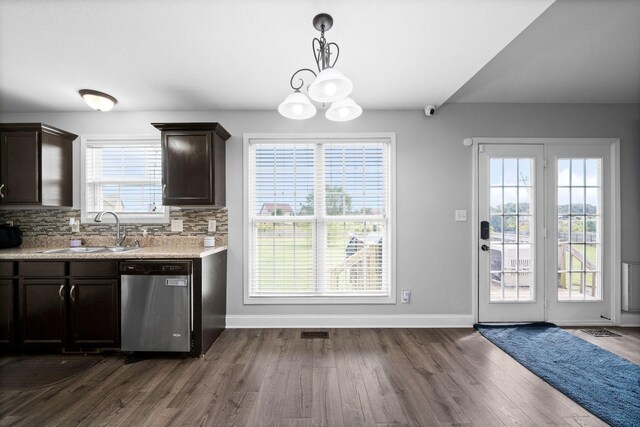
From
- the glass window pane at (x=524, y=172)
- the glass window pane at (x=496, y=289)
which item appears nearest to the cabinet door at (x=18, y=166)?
the glass window pane at (x=496, y=289)

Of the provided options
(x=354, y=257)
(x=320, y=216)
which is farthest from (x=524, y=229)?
(x=320, y=216)

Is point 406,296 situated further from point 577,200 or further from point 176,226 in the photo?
point 176,226

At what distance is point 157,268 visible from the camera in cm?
248

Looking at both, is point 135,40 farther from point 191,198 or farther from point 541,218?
point 541,218

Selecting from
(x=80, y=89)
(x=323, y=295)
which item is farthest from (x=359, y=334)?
(x=80, y=89)

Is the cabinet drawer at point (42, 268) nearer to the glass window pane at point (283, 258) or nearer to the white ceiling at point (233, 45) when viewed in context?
the white ceiling at point (233, 45)

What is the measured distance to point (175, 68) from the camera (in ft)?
7.77

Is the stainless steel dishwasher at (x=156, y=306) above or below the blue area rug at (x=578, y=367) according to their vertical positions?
above

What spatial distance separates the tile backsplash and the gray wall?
18 centimetres

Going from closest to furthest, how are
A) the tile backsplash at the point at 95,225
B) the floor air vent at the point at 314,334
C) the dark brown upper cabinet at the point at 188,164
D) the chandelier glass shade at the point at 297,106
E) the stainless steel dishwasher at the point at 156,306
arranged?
the chandelier glass shade at the point at 297,106, the stainless steel dishwasher at the point at 156,306, the dark brown upper cabinet at the point at 188,164, the floor air vent at the point at 314,334, the tile backsplash at the point at 95,225

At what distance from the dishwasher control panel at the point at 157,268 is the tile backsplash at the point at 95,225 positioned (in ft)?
2.54

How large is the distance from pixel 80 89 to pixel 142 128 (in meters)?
0.64

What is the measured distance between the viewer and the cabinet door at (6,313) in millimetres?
2512

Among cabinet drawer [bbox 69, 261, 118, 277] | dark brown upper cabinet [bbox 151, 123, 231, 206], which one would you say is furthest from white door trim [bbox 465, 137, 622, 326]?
cabinet drawer [bbox 69, 261, 118, 277]
